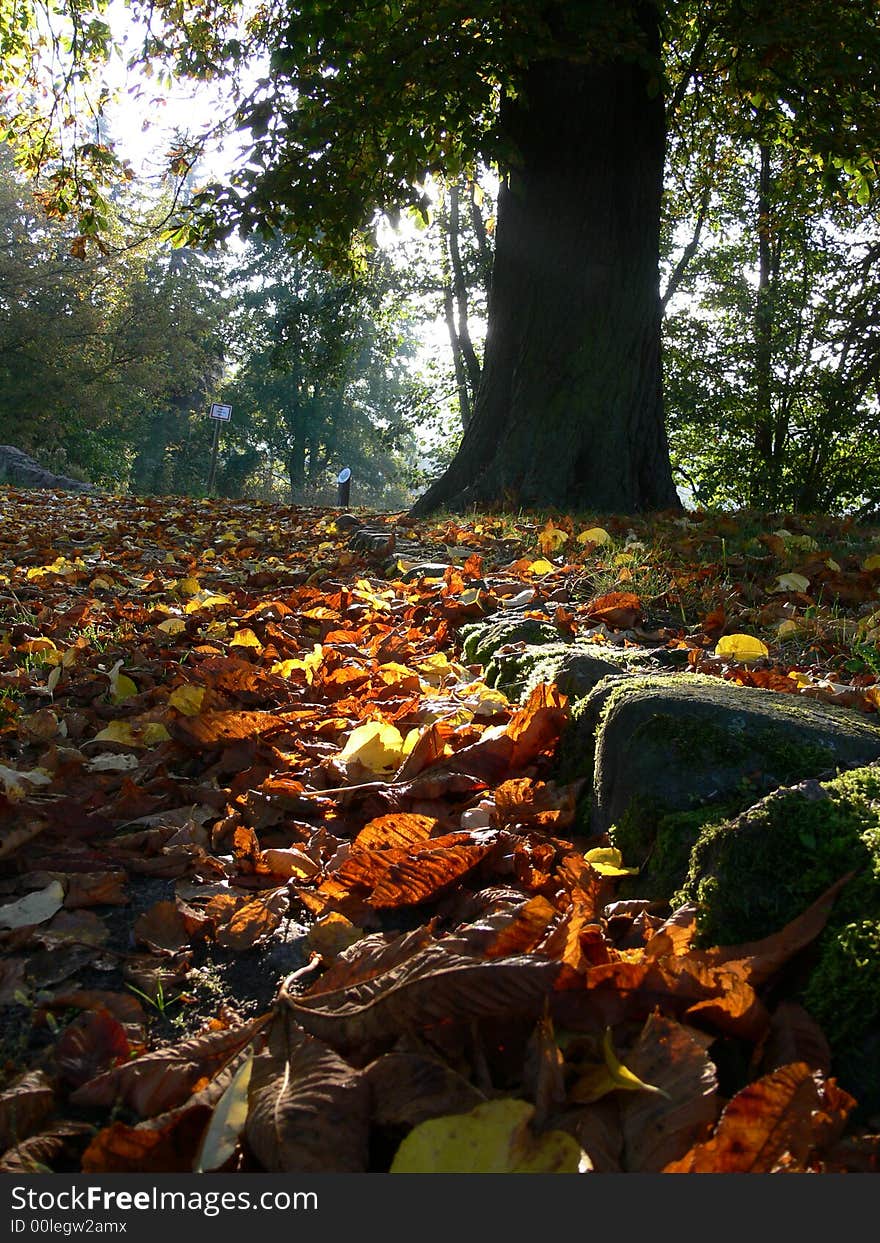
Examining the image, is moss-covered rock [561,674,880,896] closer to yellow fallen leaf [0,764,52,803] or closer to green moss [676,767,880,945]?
green moss [676,767,880,945]

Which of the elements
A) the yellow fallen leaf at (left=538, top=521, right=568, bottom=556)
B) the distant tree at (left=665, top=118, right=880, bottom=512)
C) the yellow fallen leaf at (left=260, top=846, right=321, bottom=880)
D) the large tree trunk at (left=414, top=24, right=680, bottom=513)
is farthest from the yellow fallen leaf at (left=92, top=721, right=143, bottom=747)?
the distant tree at (left=665, top=118, right=880, bottom=512)

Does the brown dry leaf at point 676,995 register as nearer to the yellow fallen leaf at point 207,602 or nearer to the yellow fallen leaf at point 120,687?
the yellow fallen leaf at point 120,687

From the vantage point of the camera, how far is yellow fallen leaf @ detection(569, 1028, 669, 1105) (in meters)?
0.82

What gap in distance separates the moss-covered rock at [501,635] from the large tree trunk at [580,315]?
11.1 ft

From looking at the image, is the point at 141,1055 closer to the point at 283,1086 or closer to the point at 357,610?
the point at 283,1086

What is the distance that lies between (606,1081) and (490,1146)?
139 mm

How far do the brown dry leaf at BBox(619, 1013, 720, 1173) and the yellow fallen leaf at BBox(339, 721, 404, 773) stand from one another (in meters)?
0.98

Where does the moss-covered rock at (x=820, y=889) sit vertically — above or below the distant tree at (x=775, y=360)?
below

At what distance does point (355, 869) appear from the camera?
136 centimetres

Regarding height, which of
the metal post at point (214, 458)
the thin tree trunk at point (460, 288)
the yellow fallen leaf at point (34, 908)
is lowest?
the yellow fallen leaf at point (34, 908)

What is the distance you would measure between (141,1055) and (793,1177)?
0.73 m

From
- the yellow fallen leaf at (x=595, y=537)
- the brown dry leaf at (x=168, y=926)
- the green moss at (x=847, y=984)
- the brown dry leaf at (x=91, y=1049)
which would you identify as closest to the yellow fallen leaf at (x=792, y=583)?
the yellow fallen leaf at (x=595, y=537)

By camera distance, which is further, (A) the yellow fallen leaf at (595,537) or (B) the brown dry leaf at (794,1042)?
(A) the yellow fallen leaf at (595,537)

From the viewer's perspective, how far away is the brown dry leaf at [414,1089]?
0.85 m
